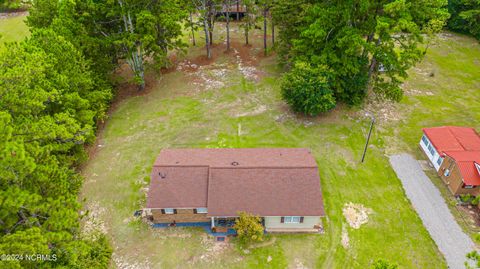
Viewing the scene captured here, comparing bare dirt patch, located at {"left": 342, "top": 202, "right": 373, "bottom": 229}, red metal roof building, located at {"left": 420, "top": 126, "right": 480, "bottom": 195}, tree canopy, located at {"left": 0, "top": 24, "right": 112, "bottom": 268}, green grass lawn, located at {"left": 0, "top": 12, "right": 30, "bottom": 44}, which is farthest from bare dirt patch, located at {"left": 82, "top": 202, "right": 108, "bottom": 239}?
green grass lawn, located at {"left": 0, "top": 12, "right": 30, "bottom": 44}

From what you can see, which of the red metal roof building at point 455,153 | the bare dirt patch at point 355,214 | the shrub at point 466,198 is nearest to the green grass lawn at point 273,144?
the bare dirt patch at point 355,214

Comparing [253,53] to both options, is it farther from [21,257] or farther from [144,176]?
[21,257]

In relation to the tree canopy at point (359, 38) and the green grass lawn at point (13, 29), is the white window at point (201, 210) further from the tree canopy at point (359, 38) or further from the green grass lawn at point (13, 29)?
the green grass lawn at point (13, 29)

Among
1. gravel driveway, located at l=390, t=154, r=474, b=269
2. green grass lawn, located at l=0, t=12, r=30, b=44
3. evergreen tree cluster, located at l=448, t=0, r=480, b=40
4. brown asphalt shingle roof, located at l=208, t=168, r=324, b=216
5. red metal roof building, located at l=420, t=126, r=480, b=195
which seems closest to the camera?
gravel driveway, located at l=390, t=154, r=474, b=269

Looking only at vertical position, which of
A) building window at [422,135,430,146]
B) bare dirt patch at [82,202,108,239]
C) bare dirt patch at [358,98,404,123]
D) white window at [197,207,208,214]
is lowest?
bare dirt patch at [82,202,108,239]

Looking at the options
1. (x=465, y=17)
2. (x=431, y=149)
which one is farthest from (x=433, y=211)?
(x=465, y=17)

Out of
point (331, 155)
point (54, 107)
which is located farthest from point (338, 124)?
point (54, 107)

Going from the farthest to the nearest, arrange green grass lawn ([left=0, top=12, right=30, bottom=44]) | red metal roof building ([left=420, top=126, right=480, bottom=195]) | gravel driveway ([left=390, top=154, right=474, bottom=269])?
green grass lawn ([left=0, top=12, right=30, bottom=44]) < red metal roof building ([left=420, top=126, right=480, bottom=195]) < gravel driveway ([left=390, top=154, right=474, bottom=269])

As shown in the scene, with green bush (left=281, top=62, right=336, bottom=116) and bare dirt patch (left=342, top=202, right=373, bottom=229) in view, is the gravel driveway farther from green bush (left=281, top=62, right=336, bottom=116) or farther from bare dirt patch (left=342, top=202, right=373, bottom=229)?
green bush (left=281, top=62, right=336, bottom=116)
